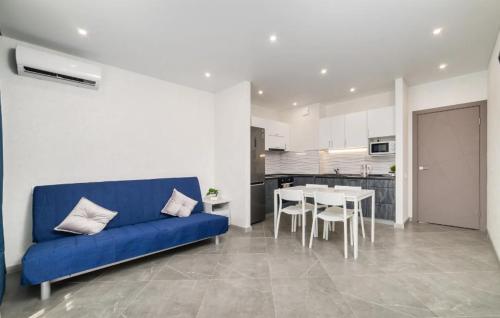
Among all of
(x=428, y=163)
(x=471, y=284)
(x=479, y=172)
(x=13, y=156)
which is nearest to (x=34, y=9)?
(x=13, y=156)

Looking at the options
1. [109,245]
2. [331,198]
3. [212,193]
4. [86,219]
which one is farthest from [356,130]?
[86,219]

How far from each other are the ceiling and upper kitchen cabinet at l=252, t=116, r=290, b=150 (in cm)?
132

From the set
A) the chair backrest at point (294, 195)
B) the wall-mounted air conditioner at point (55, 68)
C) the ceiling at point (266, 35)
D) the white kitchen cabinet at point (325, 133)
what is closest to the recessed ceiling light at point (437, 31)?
the ceiling at point (266, 35)

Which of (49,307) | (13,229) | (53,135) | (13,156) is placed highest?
(53,135)

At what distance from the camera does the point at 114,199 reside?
9.43 ft

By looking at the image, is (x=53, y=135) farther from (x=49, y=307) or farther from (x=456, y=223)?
(x=456, y=223)

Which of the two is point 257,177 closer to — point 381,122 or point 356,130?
point 356,130

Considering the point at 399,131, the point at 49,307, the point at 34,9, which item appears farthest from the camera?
the point at 399,131

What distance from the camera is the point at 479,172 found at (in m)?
3.55

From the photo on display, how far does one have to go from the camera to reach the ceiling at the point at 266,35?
6.54 ft

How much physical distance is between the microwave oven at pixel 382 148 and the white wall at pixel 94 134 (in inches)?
128

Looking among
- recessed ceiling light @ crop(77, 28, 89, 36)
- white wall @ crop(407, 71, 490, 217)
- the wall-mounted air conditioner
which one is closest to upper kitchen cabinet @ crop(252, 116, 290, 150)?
white wall @ crop(407, 71, 490, 217)

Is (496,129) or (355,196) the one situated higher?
(496,129)

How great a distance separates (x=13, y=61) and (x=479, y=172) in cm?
656
